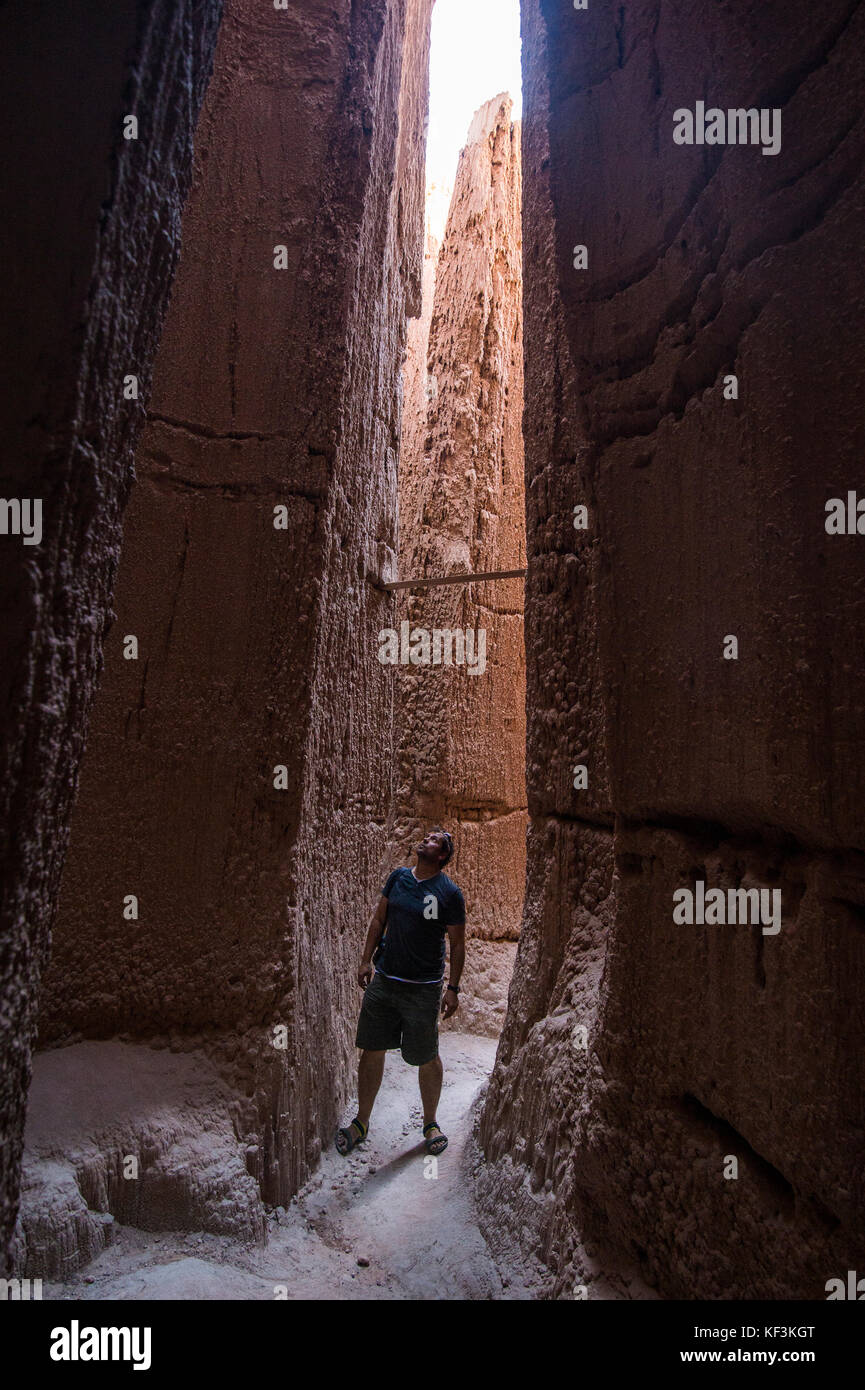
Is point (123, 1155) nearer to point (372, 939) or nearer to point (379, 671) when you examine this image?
point (372, 939)

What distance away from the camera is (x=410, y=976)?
3.61 metres

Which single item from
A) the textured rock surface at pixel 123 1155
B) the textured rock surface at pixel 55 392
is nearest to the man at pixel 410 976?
the textured rock surface at pixel 123 1155

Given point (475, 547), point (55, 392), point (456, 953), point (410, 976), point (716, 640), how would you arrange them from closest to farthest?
point (55, 392), point (716, 640), point (410, 976), point (456, 953), point (475, 547)

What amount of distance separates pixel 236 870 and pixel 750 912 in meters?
2.06

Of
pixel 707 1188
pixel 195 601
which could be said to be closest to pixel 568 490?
pixel 195 601

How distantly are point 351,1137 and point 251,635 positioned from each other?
2237mm

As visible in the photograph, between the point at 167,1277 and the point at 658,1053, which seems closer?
the point at 658,1053

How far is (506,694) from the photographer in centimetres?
671

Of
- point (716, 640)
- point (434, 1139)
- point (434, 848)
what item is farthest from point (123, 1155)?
point (716, 640)

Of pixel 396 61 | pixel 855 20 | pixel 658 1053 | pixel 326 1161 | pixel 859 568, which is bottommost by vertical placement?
pixel 326 1161

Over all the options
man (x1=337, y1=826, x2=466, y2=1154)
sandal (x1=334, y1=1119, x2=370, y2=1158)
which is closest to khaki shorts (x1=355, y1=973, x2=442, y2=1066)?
man (x1=337, y1=826, x2=466, y2=1154)

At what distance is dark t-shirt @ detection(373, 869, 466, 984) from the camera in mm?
3617

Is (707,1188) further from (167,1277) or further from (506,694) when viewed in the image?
(506,694)

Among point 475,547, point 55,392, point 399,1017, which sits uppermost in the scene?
point 475,547
